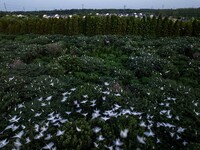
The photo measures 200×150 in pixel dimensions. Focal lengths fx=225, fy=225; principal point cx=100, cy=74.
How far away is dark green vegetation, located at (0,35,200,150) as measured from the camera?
495cm

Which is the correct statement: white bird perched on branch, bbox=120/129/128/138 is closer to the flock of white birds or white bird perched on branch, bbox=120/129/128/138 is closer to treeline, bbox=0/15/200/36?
the flock of white birds

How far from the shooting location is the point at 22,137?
498 centimetres

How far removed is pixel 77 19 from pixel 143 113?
16.4m

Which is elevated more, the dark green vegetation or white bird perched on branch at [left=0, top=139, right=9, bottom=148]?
the dark green vegetation

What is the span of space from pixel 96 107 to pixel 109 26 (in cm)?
1550

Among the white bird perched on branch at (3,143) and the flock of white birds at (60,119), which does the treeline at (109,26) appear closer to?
the flock of white birds at (60,119)

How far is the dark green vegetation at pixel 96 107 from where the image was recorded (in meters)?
4.95

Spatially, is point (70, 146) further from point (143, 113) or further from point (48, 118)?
point (143, 113)

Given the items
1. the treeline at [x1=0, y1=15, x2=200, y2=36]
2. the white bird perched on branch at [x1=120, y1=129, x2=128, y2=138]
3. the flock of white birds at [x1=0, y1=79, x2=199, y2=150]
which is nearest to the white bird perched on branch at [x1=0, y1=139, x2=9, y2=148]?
the flock of white birds at [x1=0, y1=79, x2=199, y2=150]

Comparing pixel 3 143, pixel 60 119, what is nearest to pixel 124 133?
pixel 60 119

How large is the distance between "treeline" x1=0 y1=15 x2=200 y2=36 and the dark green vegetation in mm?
10426

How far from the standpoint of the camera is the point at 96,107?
6.00 metres

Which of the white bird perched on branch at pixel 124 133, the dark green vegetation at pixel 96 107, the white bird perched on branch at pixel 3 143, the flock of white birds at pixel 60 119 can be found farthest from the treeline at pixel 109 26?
the white bird perched on branch at pixel 3 143

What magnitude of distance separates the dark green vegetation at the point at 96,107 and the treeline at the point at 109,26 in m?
10.4
